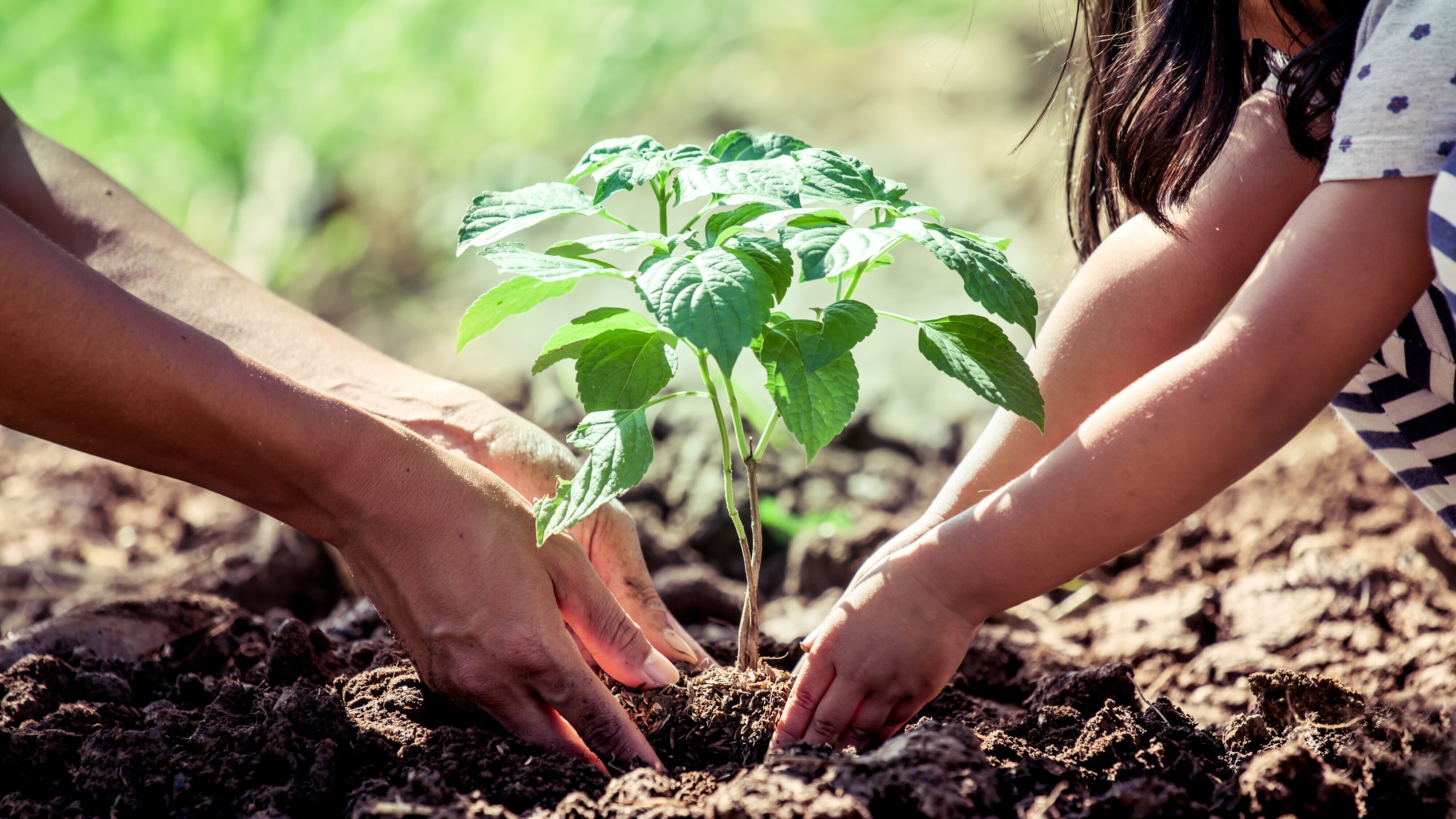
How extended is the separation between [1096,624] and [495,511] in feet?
4.80

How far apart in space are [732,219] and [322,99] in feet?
16.1

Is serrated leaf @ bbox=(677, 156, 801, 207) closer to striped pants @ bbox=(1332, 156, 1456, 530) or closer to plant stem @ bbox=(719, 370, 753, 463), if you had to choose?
plant stem @ bbox=(719, 370, 753, 463)

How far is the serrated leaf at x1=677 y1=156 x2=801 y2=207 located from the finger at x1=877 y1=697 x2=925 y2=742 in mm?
662

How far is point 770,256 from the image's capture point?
1.25 metres

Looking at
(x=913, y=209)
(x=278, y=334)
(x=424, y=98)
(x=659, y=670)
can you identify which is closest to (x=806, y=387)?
(x=913, y=209)

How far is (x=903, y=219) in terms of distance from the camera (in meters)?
1.22

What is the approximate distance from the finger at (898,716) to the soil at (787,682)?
5 cm

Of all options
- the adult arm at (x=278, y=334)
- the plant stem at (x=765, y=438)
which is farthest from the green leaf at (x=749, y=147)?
the adult arm at (x=278, y=334)

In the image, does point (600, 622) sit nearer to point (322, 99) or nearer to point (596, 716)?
point (596, 716)

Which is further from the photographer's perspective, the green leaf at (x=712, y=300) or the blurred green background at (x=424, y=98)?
the blurred green background at (x=424, y=98)

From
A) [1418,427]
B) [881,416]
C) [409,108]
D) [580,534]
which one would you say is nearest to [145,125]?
[409,108]

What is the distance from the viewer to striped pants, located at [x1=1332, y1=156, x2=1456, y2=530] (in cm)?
171

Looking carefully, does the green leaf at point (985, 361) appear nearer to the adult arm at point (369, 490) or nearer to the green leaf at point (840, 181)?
the green leaf at point (840, 181)

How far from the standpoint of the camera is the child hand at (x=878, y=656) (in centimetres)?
130
